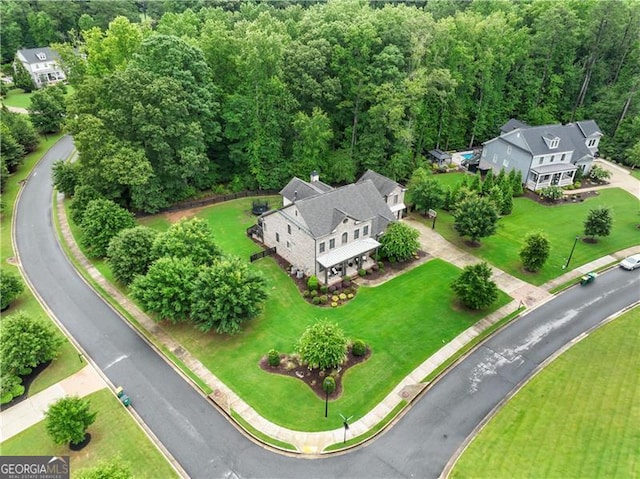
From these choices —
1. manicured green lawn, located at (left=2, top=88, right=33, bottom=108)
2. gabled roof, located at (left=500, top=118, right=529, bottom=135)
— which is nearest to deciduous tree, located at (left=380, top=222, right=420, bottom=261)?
gabled roof, located at (left=500, top=118, right=529, bottom=135)

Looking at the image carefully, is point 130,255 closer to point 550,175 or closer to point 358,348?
point 358,348

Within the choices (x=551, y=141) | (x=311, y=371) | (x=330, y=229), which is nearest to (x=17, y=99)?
(x=330, y=229)

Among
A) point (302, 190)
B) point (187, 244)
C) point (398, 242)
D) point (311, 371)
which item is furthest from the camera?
point (302, 190)

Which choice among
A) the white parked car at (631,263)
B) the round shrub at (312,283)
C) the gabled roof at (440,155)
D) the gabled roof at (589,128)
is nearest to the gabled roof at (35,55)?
the gabled roof at (440,155)

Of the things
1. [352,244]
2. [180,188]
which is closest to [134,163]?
[180,188]

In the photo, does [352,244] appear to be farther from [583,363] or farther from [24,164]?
[24,164]

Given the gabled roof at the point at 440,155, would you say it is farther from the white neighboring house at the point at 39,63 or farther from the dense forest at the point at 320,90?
the white neighboring house at the point at 39,63

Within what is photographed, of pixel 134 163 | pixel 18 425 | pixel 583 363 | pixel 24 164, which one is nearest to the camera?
pixel 18 425
